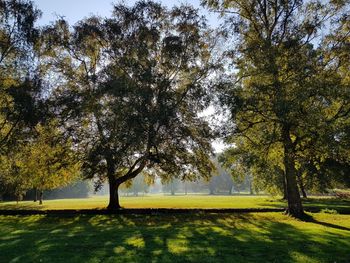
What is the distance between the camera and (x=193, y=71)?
107 feet

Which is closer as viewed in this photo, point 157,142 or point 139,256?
point 139,256

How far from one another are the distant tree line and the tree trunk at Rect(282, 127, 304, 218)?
0.08 meters

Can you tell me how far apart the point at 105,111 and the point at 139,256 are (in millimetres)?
18475

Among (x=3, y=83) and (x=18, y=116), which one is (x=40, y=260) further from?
(x=3, y=83)

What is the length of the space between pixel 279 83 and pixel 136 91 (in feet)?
35.4

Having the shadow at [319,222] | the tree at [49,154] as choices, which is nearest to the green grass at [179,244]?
the shadow at [319,222]

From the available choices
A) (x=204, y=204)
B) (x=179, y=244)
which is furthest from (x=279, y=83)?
(x=204, y=204)

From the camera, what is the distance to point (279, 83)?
25.5m

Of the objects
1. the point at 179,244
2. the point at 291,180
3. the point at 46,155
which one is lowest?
the point at 179,244

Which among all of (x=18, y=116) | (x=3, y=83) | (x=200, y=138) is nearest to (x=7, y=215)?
(x=18, y=116)

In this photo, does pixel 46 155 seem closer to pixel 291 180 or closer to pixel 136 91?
pixel 136 91

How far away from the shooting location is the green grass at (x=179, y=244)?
13.7m

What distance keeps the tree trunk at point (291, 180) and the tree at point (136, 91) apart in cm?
606

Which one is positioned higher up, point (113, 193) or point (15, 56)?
point (15, 56)
